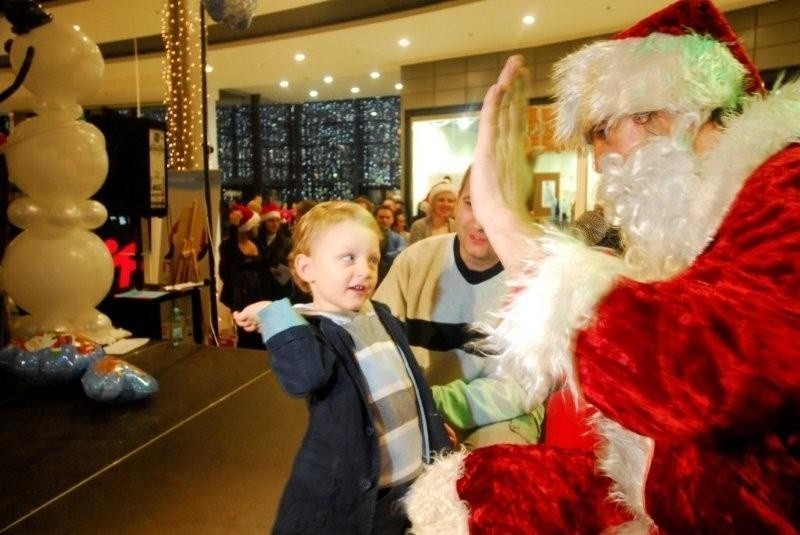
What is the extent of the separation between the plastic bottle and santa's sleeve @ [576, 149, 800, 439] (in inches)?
104

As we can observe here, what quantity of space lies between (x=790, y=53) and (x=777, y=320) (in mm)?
6320

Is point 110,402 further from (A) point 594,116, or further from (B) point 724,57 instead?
(B) point 724,57

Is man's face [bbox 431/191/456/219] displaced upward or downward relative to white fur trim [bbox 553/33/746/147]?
downward

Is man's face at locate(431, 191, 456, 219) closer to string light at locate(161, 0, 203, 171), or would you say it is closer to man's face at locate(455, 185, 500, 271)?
string light at locate(161, 0, 203, 171)

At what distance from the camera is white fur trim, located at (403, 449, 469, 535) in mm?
675

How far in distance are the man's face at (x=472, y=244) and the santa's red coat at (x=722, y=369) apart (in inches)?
34.8

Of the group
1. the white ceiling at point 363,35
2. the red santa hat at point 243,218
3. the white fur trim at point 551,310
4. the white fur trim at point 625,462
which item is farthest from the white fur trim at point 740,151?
the white ceiling at point 363,35

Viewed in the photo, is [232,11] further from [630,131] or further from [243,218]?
[630,131]

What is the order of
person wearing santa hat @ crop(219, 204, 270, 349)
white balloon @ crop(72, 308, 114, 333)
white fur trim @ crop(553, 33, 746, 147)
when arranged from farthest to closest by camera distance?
person wearing santa hat @ crop(219, 204, 270, 349) < white balloon @ crop(72, 308, 114, 333) < white fur trim @ crop(553, 33, 746, 147)

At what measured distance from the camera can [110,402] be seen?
1.63 metres

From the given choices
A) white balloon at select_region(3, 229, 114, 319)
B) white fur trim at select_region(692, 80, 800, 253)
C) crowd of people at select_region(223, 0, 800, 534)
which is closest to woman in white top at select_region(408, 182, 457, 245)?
white balloon at select_region(3, 229, 114, 319)

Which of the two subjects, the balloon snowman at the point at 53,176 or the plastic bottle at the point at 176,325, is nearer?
the balloon snowman at the point at 53,176

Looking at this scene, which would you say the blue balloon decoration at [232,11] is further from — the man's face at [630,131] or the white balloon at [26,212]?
the man's face at [630,131]

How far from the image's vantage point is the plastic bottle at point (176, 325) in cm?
276
